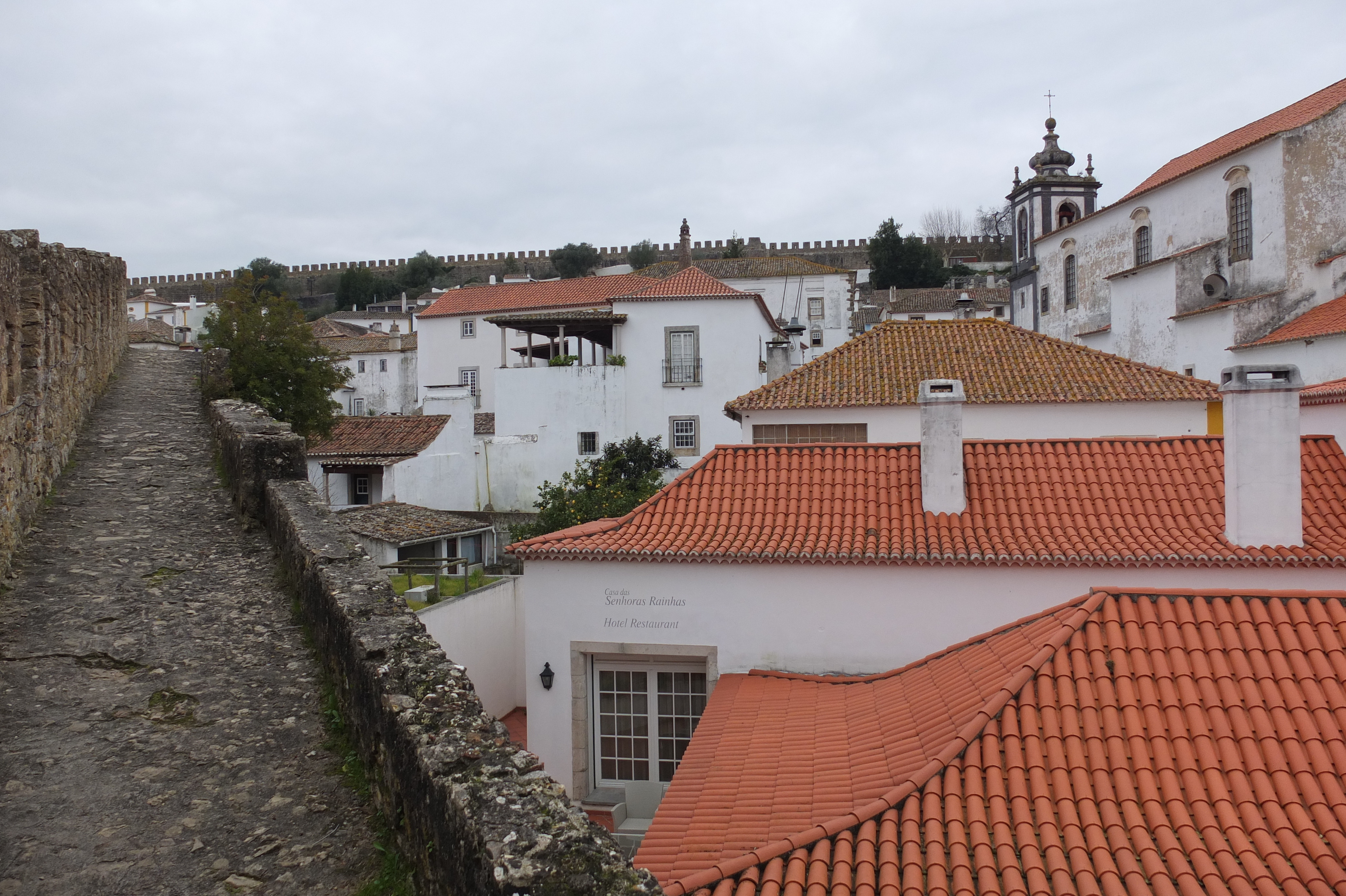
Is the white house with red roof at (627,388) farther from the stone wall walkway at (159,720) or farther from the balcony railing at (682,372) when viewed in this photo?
the stone wall walkway at (159,720)

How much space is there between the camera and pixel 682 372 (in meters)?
28.6

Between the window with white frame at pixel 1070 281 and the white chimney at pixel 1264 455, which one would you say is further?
the window with white frame at pixel 1070 281

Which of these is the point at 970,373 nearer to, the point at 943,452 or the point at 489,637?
the point at 943,452

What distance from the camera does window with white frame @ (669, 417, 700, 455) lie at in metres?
28.4

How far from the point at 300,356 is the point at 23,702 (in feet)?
33.7

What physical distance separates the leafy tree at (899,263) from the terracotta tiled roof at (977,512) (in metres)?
56.4

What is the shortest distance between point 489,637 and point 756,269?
111ft

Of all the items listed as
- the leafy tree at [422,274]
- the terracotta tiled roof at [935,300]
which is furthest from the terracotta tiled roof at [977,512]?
the leafy tree at [422,274]

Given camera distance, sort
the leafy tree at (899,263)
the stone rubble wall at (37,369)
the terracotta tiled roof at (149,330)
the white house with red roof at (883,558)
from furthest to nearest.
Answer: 1. the leafy tree at (899,263)
2. the terracotta tiled roof at (149,330)
3. the white house with red roof at (883,558)
4. the stone rubble wall at (37,369)

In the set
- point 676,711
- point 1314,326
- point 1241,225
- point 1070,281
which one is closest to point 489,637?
point 676,711

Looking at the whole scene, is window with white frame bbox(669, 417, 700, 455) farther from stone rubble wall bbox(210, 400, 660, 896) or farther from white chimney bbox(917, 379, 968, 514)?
stone rubble wall bbox(210, 400, 660, 896)

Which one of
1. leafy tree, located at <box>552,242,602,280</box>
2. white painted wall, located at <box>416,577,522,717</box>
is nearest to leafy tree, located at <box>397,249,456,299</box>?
leafy tree, located at <box>552,242,602,280</box>

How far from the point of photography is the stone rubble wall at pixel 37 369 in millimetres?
5371

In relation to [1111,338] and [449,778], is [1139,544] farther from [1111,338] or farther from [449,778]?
[1111,338]
